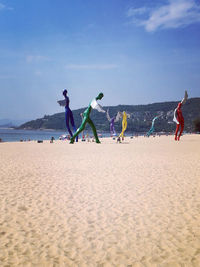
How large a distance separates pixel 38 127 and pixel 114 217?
144192mm

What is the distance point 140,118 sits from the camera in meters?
131

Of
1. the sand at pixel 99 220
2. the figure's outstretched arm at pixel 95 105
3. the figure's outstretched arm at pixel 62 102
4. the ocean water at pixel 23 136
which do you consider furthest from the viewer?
the ocean water at pixel 23 136

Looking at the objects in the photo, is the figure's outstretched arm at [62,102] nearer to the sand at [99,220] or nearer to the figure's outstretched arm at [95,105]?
the figure's outstretched arm at [95,105]

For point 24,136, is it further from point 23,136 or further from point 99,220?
point 99,220

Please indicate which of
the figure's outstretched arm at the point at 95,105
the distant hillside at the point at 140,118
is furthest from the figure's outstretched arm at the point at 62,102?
the distant hillside at the point at 140,118

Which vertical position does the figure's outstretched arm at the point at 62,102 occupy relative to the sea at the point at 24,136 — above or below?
above

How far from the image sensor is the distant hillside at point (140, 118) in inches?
4227

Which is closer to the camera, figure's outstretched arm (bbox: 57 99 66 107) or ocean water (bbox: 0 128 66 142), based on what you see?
figure's outstretched arm (bbox: 57 99 66 107)

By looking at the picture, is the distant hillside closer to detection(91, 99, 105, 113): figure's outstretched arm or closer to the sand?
detection(91, 99, 105, 113): figure's outstretched arm

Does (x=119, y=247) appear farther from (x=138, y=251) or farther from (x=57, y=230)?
(x=57, y=230)

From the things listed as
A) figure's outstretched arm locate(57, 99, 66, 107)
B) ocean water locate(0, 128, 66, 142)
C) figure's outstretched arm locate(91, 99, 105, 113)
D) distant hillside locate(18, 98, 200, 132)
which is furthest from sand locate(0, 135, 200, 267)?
distant hillside locate(18, 98, 200, 132)

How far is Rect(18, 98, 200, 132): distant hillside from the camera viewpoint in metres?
107

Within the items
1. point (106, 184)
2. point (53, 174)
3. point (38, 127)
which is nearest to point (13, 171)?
point (53, 174)

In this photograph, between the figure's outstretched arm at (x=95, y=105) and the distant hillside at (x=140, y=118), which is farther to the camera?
the distant hillside at (x=140, y=118)
